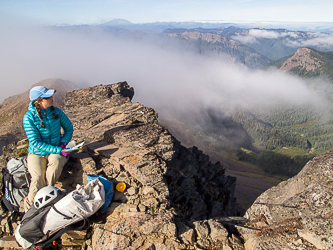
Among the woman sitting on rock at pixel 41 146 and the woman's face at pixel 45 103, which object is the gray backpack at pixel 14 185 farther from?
the woman's face at pixel 45 103

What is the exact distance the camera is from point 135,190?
38.0ft

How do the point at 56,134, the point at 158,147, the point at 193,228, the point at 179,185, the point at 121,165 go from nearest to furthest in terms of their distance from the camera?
the point at 193,228, the point at 56,134, the point at 121,165, the point at 158,147, the point at 179,185

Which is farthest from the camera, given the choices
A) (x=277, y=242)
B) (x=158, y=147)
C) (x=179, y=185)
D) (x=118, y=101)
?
(x=118, y=101)

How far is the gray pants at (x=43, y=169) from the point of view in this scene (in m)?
10.4

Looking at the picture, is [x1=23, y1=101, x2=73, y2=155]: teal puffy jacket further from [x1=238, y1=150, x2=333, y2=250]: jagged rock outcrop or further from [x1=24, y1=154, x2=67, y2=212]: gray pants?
[x1=238, y1=150, x2=333, y2=250]: jagged rock outcrop

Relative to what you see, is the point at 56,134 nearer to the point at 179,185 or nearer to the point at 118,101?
the point at 179,185

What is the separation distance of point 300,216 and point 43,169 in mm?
12085

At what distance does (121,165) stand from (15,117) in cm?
9414

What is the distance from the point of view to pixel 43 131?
36.7 ft

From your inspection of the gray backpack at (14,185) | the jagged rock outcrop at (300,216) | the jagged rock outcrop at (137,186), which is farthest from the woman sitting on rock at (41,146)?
the jagged rock outcrop at (300,216)

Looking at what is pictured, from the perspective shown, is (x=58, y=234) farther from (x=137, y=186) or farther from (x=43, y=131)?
(x=43, y=131)

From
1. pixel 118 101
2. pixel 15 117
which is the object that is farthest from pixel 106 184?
pixel 15 117

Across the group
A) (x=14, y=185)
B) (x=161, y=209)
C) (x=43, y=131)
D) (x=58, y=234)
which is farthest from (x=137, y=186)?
(x=14, y=185)

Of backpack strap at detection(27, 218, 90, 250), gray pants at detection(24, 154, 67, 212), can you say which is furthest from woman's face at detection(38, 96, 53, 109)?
backpack strap at detection(27, 218, 90, 250)
